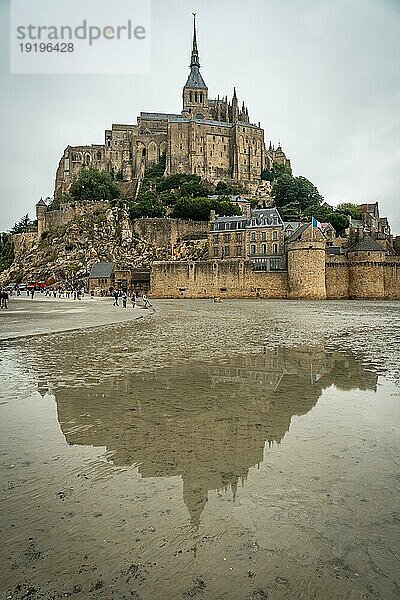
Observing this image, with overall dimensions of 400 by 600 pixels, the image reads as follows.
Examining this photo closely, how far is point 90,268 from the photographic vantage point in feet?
194

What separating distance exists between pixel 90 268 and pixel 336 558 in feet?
190

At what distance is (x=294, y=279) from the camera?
43500 mm

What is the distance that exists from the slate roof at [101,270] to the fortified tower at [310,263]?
2163 centimetres

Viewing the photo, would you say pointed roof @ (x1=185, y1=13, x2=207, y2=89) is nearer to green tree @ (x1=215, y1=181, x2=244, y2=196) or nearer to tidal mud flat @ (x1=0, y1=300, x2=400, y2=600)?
green tree @ (x1=215, y1=181, x2=244, y2=196)

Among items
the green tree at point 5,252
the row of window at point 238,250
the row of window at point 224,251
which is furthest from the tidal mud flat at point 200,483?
the green tree at point 5,252

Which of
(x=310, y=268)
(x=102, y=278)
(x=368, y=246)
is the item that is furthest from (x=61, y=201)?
(x=368, y=246)

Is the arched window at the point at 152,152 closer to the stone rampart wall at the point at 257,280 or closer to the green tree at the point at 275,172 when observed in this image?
the green tree at the point at 275,172

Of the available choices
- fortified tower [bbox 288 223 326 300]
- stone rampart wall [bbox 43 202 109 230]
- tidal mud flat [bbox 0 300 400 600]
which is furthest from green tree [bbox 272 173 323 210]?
tidal mud flat [bbox 0 300 400 600]

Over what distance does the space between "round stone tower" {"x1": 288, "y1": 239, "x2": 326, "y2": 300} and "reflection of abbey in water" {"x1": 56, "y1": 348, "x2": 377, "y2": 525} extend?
3301 centimetres

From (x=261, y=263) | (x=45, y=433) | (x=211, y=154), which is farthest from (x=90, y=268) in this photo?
(x=45, y=433)

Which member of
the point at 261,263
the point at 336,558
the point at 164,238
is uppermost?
the point at 164,238

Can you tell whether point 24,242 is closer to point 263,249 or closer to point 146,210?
point 146,210

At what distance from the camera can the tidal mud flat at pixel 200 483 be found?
3125 mm

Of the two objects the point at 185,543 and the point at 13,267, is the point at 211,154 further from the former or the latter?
the point at 185,543
